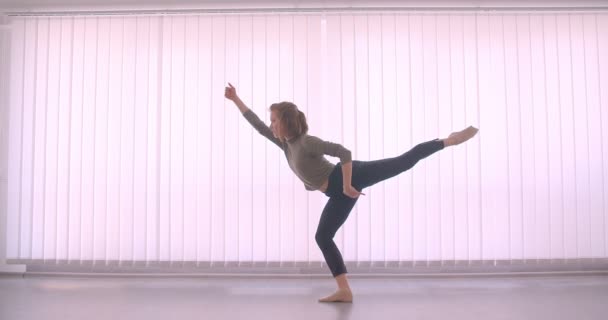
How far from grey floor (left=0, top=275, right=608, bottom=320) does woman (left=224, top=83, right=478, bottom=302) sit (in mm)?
350

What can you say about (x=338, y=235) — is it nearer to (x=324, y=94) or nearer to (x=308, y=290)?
(x=308, y=290)

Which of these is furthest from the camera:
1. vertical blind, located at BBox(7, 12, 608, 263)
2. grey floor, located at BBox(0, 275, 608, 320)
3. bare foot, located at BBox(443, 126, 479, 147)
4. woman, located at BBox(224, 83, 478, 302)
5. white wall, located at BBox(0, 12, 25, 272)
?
white wall, located at BBox(0, 12, 25, 272)

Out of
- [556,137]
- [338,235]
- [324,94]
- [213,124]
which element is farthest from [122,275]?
[556,137]

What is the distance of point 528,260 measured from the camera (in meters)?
3.47

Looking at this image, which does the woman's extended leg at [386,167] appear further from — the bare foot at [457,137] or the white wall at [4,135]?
the white wall at [4,135]

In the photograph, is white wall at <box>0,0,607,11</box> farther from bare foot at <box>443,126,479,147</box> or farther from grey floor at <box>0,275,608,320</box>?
grey floor at <box>0,275,608,320</box>

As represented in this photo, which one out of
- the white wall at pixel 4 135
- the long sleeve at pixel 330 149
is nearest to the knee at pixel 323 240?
the long sleeve at pixel 330 149

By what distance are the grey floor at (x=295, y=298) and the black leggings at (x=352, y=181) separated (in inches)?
12.5

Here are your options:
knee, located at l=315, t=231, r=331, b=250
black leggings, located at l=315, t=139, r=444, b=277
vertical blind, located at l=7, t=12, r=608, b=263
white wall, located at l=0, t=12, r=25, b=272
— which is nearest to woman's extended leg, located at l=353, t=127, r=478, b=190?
black leggings, located at l=315, t=139, r=444, b=277

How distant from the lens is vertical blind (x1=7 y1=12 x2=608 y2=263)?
3434 mm

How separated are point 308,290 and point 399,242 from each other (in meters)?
0.82

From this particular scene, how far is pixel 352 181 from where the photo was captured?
2516 millimetres

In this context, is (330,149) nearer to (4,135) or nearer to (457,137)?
(457,137)

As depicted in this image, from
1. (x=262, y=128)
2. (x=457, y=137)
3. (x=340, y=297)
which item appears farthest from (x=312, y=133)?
(x=340, y=297)
